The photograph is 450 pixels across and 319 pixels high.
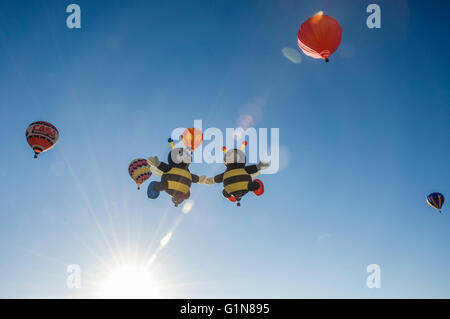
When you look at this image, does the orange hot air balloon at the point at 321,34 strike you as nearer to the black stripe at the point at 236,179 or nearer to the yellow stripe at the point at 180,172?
the black stripe at the point at 236,179

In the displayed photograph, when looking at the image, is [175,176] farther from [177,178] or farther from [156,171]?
[156,171]

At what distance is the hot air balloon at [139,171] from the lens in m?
12.1

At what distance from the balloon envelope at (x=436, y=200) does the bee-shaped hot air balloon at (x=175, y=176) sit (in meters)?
19.9

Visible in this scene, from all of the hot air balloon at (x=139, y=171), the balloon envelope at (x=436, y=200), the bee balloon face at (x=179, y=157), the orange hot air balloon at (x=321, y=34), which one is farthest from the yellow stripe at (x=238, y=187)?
the balloon envelope at (x=436, y=200)

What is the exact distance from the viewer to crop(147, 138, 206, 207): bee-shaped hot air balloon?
7.80 m

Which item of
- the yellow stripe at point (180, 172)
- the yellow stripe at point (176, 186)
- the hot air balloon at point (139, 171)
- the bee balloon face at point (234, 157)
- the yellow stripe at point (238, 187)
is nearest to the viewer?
the yellow stripe at point (176, 186)

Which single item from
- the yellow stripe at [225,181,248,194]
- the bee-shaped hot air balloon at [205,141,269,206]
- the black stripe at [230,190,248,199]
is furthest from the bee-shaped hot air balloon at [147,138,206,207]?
the black stripe at [230,190,248,199]

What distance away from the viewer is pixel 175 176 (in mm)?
7840

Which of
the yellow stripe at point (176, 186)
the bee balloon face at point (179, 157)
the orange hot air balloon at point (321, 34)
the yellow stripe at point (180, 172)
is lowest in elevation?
the yellow stripe at point (176, 186)

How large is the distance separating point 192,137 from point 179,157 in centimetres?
70

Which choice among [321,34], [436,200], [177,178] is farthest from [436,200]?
[177,178]

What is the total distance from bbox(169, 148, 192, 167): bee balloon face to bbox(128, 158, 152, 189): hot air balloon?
4245mm
